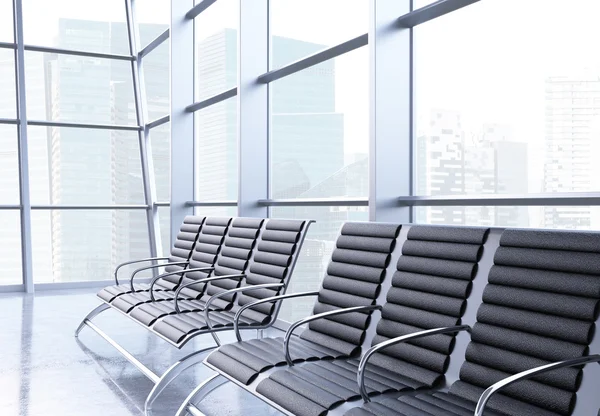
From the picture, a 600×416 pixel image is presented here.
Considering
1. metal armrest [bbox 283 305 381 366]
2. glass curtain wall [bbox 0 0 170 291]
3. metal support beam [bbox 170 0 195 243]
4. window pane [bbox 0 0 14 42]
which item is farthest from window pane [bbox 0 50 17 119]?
metal armrest [bbox 283 305 381 366]

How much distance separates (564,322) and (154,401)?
215 centimetres

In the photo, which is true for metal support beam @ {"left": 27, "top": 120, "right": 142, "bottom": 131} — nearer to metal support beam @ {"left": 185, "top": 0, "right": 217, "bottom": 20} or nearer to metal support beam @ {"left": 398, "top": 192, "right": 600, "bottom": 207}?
metal support beam @ {"left": 185, "top": 0, "right": 217, "bottom": 20}

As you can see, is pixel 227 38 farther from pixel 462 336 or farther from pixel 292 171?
pixel 462 336

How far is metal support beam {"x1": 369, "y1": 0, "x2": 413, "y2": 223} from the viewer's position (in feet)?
12.4

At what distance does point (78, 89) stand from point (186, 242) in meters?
4.15

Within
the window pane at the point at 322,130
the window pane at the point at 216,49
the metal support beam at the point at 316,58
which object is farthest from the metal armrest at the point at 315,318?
the window pane at the point at 216,49

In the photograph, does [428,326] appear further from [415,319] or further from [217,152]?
[217,152]

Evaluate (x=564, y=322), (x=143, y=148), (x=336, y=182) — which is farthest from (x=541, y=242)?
(x=143, y=148)

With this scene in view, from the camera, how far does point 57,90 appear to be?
26.5ft

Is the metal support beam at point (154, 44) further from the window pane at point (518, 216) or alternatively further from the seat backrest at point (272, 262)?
the window pane at point (518, 216)

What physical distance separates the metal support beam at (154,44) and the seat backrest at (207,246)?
3.77m

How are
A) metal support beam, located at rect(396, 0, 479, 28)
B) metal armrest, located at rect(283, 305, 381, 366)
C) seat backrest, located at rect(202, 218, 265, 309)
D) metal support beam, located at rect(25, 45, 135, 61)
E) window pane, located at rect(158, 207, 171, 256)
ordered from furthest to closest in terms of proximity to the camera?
1. window pane, located at rect(158, 207, 171, 256)
2. metal support beam, located at rect(25, 45, 135, 61)
3. seat backrest, located at rect(202, 218, 265, 309)
4. metal support beam, located at rect(396, 0, 479, 28)
5. metal armrest, located at rect(283, 305, 381, 366)

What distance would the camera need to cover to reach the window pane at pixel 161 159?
8172 millimetres

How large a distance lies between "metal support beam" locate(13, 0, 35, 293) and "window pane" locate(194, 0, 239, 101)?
2.04m
